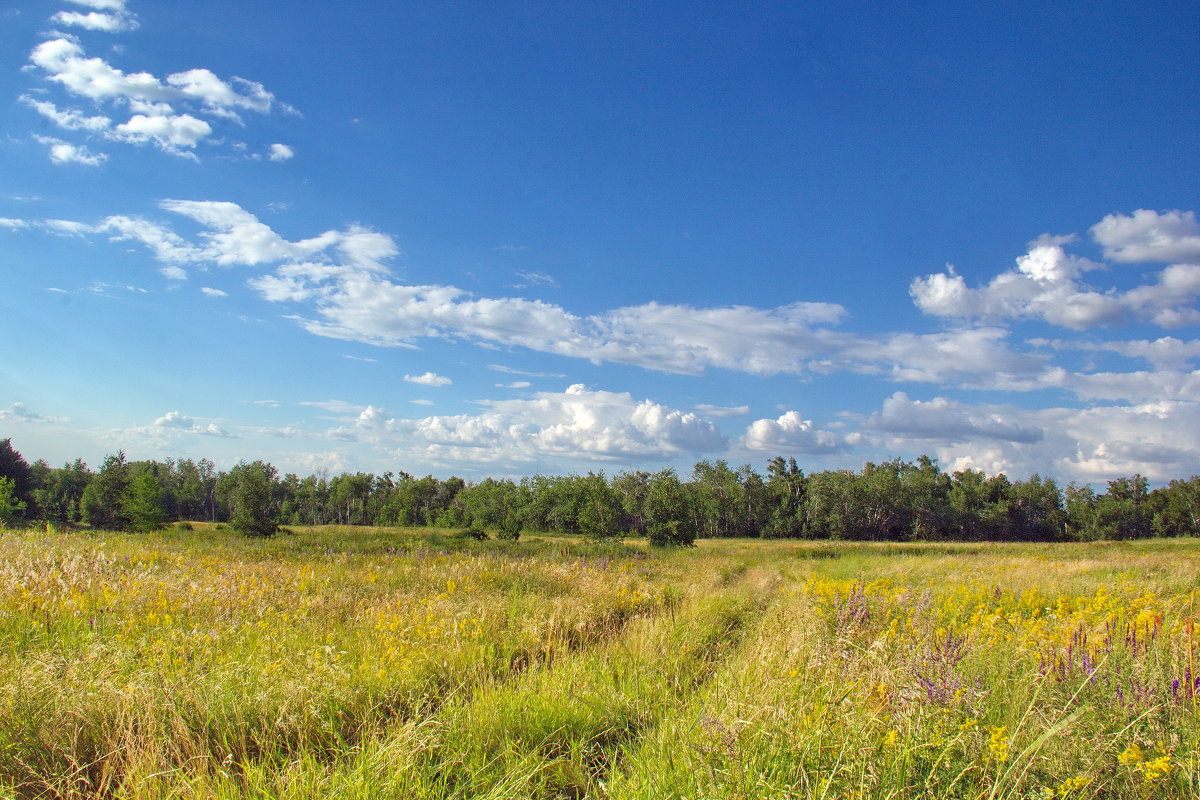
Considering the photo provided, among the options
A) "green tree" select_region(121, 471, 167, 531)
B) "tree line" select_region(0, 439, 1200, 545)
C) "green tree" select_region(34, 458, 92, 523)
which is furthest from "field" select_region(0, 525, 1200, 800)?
"green tree" select_region(34, 458, 92, 523)

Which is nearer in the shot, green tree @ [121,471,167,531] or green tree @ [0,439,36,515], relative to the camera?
green tree @ [121,471,167,531]

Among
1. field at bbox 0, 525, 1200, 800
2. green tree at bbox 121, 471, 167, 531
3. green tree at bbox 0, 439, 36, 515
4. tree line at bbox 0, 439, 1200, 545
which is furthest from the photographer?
tree line at bbox 0, 439, 1200, 545

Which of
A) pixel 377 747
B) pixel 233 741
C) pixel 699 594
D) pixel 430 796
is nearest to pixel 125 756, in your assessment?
pixel 233 741

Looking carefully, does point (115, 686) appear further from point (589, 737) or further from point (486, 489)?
point (486, 489)

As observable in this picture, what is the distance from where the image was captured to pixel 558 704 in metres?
4.49

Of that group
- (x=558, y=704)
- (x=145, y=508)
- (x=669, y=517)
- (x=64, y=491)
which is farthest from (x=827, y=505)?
(x=64, y=491)

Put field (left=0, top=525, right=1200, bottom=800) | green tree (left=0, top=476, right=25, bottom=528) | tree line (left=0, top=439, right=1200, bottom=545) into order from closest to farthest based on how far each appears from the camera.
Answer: field (left=0, top=525, right=1200, bottom=800) → green tree (left=0, top=476, right=25, bottom=528) → tree line (left=0, top=439, right=1200, bottom=545)

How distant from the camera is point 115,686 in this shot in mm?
4145

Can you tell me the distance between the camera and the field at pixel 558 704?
2.93 metres

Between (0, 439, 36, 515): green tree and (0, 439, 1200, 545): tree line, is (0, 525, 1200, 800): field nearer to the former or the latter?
(0, 439, 1200, 545): tree line

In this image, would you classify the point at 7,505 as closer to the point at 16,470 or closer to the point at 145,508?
the point at 145,508

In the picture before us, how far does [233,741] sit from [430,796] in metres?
1.58

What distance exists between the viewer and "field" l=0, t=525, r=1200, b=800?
2.93 m

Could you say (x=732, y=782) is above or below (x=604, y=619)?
above
